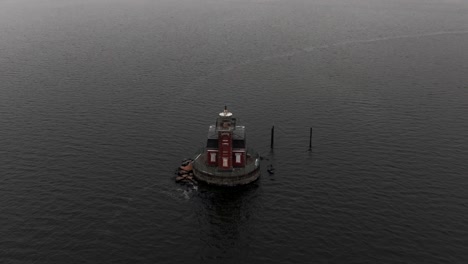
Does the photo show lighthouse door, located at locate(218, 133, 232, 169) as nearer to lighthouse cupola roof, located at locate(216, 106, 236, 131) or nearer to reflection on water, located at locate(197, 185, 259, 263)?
lighthouse cupola roof, located at locate(216, 106, 236, 131)

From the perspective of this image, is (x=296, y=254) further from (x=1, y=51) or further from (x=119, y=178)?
(x=1, y=51)

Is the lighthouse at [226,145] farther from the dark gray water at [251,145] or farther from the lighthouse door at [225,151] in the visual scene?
the dark gray water at [251,145]

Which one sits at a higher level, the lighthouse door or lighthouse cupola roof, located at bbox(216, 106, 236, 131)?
lighthouse cupola roof, located at bbox(216, 106, 236, 131)

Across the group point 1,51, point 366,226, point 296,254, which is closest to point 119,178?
point 296,254

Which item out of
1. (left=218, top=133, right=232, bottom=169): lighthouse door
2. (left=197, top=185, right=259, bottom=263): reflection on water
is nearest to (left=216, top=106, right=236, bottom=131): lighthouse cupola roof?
(left=218, top=133, right=232, bottom=169): lighthouse door

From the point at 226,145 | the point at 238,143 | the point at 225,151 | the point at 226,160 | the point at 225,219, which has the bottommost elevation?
the point at 225,219

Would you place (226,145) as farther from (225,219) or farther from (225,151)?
(225,219)

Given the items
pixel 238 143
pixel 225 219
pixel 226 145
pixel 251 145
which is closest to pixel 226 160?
pixel 226 145
